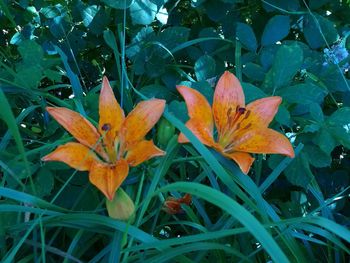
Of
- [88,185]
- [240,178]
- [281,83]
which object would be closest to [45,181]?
[88,185]

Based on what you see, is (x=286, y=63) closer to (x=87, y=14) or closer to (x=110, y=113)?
(x=110, y=113)

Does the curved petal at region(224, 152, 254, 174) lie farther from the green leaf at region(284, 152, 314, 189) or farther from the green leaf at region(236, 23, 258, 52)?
the green leaf at region(236, 23, 258, 52)

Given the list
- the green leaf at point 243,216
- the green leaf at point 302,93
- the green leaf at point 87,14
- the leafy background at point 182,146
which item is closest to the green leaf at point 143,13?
the leafy background at point 182,146

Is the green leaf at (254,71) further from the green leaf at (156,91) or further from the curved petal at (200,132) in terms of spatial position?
the curved petal at (200,132)

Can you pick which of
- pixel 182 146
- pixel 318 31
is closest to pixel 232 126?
pixel 182 146

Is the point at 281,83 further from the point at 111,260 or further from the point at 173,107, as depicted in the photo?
the point at 111,260

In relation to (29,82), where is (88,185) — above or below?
below
